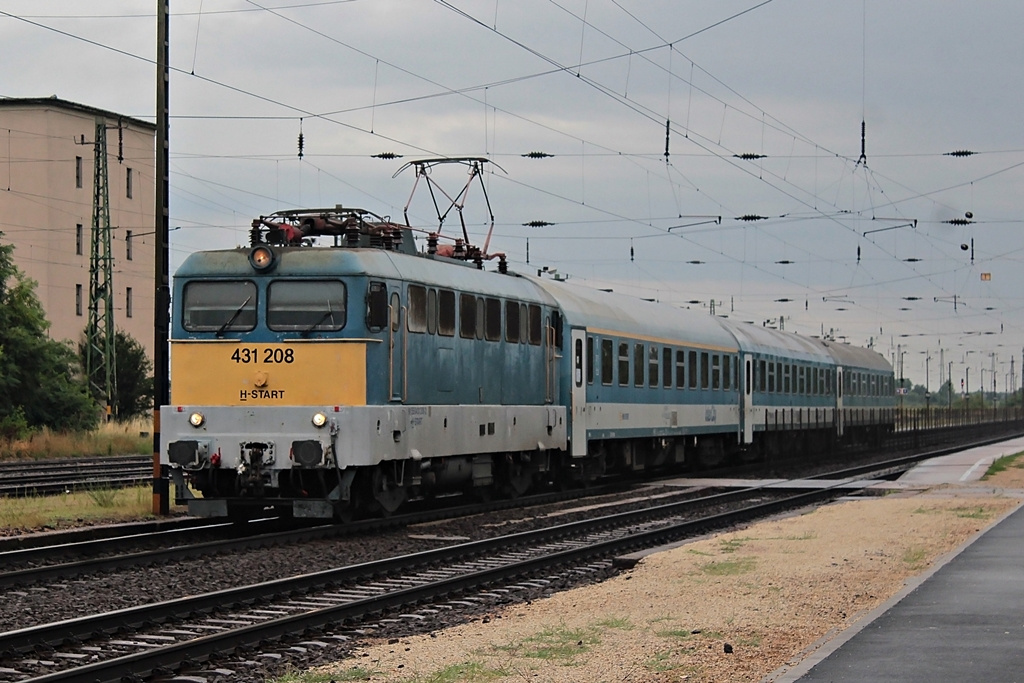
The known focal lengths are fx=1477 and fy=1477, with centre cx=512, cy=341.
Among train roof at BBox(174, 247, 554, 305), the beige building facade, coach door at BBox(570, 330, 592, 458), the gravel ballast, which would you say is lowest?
the gravel ballast

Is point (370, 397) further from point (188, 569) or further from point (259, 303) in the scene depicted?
point (188, 569)

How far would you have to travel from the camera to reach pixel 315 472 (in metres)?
19.2

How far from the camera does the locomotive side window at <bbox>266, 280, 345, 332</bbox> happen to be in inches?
760

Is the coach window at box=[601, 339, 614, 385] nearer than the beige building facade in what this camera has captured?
Yes

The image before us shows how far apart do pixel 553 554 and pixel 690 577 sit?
7.76 ft

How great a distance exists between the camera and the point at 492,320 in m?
23.1

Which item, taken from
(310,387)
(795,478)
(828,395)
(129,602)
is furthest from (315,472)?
(828,395)

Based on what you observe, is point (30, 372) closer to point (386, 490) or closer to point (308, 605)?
point (386, 490)

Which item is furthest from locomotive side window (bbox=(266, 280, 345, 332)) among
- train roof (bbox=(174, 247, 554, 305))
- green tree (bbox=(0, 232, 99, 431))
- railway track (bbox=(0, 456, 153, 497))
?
green tree (bbox=(0, 232, 99, 431))

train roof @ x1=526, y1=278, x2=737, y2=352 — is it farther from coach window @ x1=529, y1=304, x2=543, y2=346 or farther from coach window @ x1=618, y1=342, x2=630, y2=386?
coach window @ x1=529, y1=304, x2=543, y2=346

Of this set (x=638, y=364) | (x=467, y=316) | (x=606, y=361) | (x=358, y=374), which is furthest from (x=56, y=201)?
(x=358, y=374)

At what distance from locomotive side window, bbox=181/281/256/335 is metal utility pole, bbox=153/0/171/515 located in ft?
2.06

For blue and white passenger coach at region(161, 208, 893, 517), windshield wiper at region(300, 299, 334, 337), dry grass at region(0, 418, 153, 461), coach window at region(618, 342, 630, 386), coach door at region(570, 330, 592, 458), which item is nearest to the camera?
blue and white passenger coach at region(161, 208, 893, 517)

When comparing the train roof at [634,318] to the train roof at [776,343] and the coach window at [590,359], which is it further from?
the train roof at [776,343]
